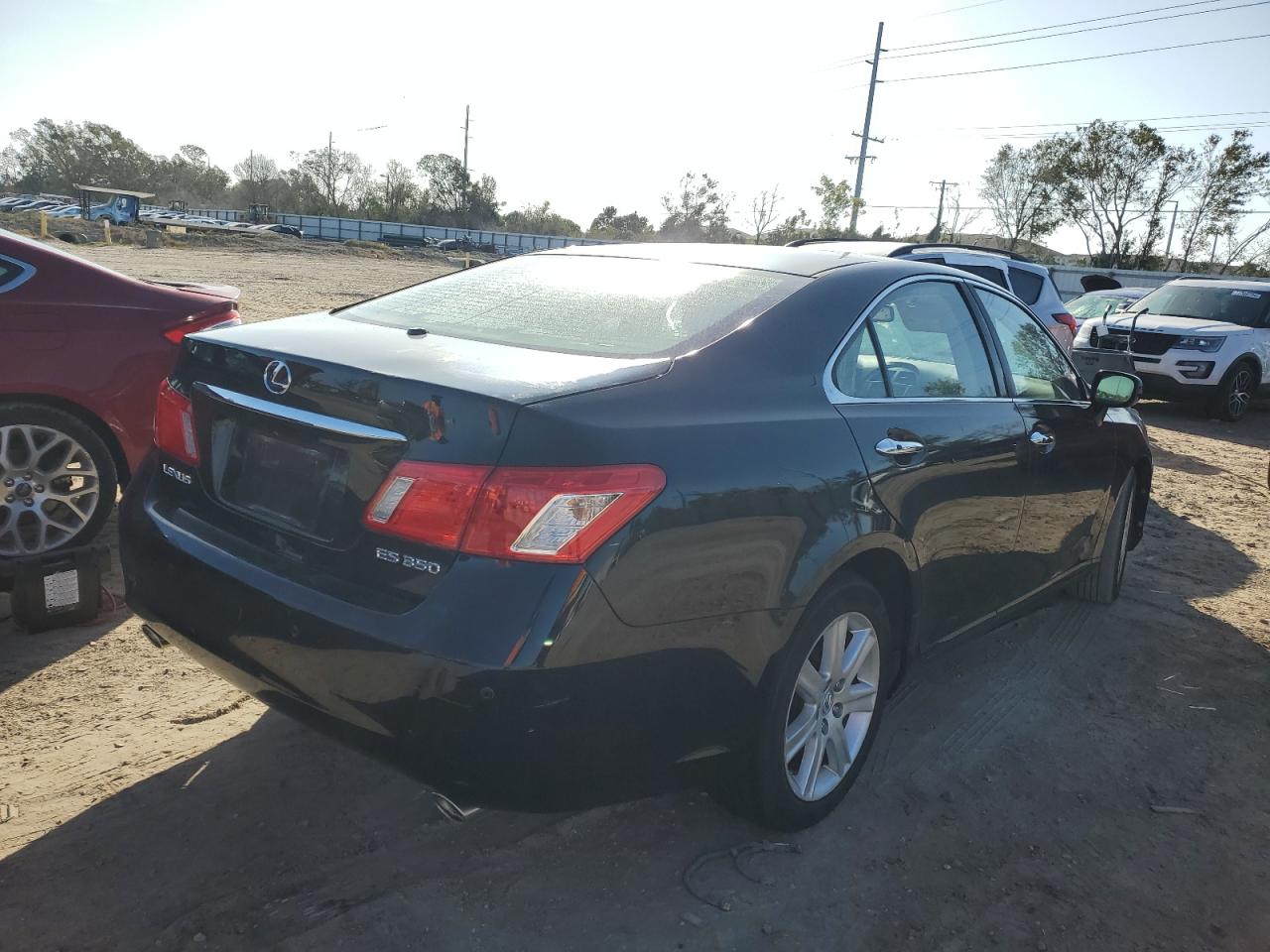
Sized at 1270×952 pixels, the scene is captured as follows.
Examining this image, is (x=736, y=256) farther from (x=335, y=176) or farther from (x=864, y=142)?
(x=335, y=176)

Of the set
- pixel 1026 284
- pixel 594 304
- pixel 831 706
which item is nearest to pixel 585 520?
pixel 594 304

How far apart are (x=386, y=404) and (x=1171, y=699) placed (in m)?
3.56

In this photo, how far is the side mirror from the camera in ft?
13.8

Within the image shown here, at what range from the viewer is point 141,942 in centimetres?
226

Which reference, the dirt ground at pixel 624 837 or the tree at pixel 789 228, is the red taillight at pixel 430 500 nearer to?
the dirt ground at pixel 624 837

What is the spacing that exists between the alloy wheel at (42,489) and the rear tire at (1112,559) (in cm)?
474

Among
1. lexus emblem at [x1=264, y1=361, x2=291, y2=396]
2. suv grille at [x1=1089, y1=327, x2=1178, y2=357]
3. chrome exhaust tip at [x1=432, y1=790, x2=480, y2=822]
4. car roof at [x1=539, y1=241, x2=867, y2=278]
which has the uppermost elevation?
car roof at [x1=539, y1=241, x2=867, y2=278]

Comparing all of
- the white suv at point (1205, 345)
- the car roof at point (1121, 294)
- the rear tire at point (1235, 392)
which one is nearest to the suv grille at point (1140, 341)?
the white suv at point (1205, 345)

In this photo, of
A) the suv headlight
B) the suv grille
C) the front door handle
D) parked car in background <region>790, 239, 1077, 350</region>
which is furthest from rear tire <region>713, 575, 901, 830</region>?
the suv headlight

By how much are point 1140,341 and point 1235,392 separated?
1.34 meters

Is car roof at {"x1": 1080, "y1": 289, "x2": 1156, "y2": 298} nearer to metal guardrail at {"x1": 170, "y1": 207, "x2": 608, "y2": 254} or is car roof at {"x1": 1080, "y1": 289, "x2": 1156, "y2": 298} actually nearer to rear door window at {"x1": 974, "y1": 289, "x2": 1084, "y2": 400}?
rear door window at {"x1": 974, "y1": 289, "x2": 1084, "y2": 400}

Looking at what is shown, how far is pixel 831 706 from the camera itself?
2879mm

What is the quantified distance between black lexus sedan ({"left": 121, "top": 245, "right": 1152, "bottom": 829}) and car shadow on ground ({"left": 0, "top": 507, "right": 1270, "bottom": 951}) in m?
0.29

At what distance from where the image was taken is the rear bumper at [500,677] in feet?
6.61
